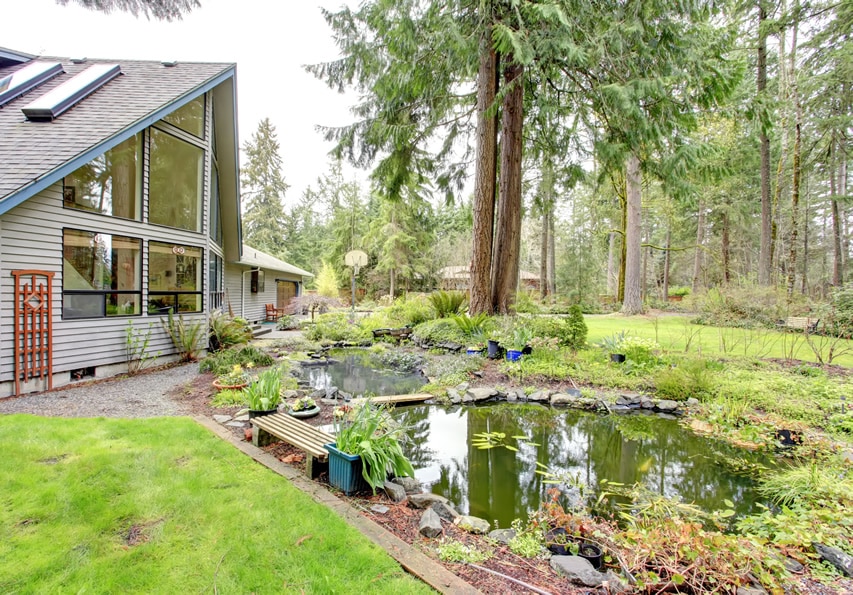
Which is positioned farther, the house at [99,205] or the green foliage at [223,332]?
the green foliage at [223,332]

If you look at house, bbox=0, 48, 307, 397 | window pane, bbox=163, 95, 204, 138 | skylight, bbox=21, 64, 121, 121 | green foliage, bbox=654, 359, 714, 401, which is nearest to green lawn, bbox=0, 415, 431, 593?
house, bbox=0, 48, 307, 397

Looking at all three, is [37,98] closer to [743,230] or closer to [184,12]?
[184,12]

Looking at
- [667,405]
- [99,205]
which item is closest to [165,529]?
[667,405]

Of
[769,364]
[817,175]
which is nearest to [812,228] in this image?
[817,175]

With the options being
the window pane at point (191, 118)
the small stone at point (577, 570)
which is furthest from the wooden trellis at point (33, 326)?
the small stone at point (577, 570)

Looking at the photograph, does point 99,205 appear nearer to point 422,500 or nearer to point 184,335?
point 184,335

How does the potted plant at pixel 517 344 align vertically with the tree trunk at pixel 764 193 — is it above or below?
below

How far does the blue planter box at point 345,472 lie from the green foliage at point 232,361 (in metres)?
3.72

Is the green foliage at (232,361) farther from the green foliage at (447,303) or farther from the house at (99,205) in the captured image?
the green foliage at (447,303)

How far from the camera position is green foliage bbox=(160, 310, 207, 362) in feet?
24.8

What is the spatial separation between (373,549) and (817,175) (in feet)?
78.7

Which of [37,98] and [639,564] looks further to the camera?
[37,98]

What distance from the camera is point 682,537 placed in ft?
7.27

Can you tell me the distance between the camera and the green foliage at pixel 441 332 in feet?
30.6
